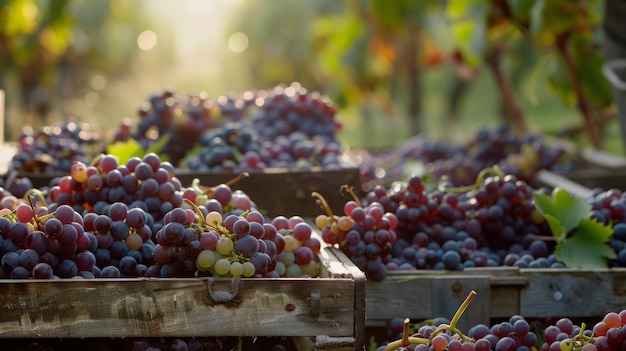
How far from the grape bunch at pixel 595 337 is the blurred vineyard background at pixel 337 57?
6.72ft

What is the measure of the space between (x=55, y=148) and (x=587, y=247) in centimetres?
167

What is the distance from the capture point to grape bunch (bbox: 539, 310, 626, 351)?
4.81 ft

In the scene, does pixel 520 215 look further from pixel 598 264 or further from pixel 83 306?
pixel 83 306

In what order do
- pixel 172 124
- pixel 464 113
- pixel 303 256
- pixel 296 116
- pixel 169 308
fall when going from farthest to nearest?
pixel 464 113 < pixel 296 116 < pixel 172 124 < pixel 303 256 < pixel 169 308

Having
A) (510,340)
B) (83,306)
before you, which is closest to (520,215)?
(510,340)

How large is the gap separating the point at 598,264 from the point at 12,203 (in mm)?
1357

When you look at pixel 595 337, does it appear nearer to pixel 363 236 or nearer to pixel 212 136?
pixel 363 236

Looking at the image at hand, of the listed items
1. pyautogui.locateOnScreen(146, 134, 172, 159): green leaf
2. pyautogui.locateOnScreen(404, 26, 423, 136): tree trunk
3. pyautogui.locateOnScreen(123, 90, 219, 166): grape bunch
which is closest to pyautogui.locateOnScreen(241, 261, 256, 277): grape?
pyautogui.locateOnScreen(146, 134, 172, 159): green leaf

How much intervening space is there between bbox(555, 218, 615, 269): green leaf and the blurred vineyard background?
1.71 m

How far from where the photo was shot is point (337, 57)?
881 centimetres

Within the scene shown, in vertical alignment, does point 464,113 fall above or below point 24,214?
above

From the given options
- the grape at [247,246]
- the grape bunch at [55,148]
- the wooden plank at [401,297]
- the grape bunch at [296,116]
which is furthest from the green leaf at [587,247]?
the grape bunch at [55,148]

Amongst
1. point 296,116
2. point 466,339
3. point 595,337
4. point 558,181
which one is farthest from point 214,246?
point 558,181

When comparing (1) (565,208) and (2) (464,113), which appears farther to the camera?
(2) (464,113)
